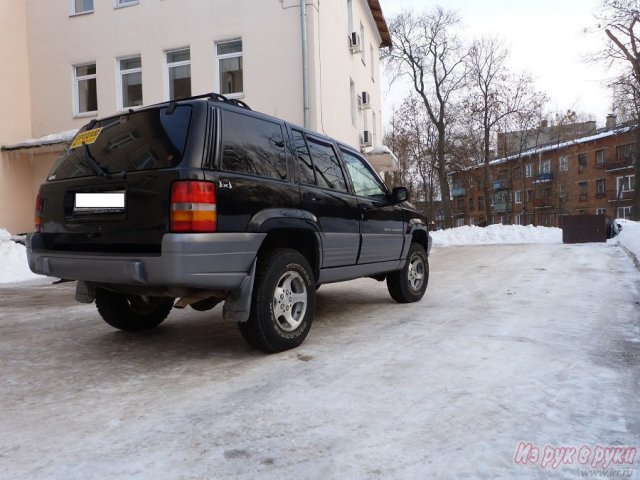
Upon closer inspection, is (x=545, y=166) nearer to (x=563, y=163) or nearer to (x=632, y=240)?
(x=563, y=163)

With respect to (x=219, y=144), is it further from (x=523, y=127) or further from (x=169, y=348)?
(x=523, y=127)

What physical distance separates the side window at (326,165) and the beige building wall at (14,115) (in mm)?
14673

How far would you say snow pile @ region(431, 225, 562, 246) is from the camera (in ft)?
75.6

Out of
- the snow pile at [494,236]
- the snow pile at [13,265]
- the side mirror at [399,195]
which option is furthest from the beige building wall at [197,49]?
the side mirror at [399,195]

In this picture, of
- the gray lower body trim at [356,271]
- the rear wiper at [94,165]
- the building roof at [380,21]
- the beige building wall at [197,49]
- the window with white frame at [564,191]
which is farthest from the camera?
the window with white frame at [564,191]

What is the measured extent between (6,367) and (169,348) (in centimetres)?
121

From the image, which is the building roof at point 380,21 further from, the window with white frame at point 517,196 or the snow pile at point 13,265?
the window with white frame at point 517,196

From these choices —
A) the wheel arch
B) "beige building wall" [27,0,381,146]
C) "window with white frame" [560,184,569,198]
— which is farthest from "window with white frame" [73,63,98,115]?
"window with white frame" [560,184,569,198]

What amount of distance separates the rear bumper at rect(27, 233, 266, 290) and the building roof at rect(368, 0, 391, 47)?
22.1 meters

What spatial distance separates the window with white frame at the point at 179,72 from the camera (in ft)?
51.2

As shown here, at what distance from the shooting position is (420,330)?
4.74 m

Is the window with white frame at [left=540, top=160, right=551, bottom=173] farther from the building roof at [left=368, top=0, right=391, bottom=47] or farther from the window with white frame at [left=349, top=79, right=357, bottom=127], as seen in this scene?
the window with white frame at [left=349, top=79, right=357, bottom=127]

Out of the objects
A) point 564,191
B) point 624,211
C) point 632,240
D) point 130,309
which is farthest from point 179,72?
point 564,191

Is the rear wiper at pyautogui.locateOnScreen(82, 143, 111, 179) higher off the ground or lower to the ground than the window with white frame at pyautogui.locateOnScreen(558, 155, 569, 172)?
lower
